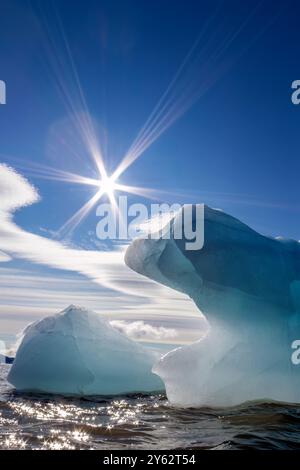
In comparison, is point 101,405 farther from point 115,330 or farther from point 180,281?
point 115,330

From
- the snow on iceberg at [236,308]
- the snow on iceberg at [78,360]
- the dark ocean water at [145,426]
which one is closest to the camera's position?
the dark ocean water at [145,426]

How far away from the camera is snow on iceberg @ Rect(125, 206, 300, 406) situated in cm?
1220

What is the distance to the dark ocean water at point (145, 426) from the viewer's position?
7523mm

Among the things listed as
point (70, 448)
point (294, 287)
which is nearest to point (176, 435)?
point (70, 448)

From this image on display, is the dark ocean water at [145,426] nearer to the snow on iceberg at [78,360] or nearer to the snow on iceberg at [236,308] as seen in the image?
the snow on iceberg at [236,308]

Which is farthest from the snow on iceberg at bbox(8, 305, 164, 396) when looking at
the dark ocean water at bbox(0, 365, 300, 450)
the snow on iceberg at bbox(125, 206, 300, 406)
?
the snow on iceberg at bbox(125, 206, 300, 406)

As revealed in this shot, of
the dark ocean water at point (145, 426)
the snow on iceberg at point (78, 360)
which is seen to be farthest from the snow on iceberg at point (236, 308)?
the snow on iceberg at point (78, 360)

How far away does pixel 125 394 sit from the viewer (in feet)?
55.8

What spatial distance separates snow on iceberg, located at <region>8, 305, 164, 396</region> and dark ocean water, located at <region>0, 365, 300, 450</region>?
3.93 m

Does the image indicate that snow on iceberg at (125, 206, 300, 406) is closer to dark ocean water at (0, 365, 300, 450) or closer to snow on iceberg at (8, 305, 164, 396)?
dark ocean water at (0, 365, 300, 450)

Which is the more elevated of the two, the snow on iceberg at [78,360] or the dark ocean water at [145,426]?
the snow on iceberg at [78,360]

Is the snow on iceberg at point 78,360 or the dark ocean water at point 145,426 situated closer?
the dark ocean water at point 145,426

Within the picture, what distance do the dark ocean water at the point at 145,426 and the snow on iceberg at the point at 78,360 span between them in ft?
12.9

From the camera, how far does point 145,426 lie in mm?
9234
